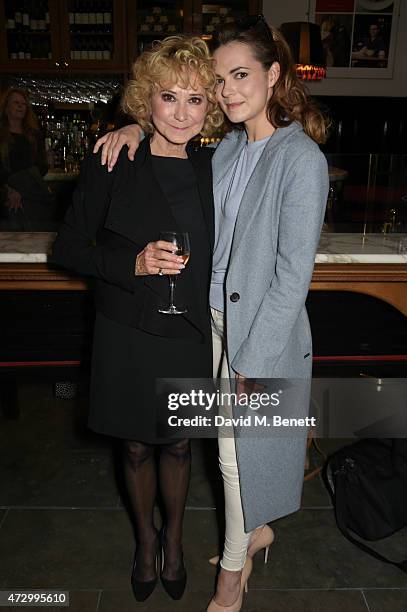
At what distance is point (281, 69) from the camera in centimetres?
148

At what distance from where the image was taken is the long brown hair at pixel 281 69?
1444 millimetres

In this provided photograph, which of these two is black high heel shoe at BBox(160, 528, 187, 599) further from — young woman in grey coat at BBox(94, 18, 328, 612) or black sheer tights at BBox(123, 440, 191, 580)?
young woman in grey coat at BBox(94, 18, 328, 612)

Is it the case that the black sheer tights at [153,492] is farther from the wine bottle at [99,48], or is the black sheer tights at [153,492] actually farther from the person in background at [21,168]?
the wine bottle at [99,48]

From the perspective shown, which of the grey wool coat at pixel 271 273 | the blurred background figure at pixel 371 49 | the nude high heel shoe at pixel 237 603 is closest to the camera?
the grey wool coat at pixel 271 273

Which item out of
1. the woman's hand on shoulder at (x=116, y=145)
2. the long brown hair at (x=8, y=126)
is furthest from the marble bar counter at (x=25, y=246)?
the long brown hair at (x=8, y=126)

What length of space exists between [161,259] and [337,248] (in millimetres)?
929

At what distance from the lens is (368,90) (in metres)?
6.49

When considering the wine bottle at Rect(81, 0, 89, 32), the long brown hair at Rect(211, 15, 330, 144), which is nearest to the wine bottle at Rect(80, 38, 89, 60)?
the wine bottle at Rect(81, 0, 89, 32)

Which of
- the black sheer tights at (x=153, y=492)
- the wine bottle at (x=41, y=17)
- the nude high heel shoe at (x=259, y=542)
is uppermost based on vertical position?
the wine bottle at (x=41, y=17)

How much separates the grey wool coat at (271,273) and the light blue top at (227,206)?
1.4 inches

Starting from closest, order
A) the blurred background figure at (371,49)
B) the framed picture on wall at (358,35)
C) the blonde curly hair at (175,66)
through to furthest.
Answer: the blonde curly hair at (175,66)
the framed picture on wall at (358,35)
the blurred background figure at (371,49)

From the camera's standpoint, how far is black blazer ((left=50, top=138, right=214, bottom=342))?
60.7 inches

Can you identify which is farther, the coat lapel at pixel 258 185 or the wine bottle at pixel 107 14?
the wine bottle at pixel 107 14

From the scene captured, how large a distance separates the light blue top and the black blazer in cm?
2
